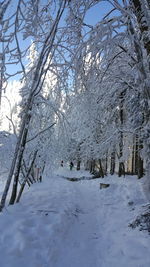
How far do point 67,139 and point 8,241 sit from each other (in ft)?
15.8

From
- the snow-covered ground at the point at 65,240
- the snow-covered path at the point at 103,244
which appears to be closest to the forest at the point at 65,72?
the snow-covered ground at the point at 65,240

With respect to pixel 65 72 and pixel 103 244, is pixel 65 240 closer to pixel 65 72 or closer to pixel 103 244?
pixel 103 244

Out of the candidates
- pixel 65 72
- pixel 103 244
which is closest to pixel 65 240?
pixel 103 244

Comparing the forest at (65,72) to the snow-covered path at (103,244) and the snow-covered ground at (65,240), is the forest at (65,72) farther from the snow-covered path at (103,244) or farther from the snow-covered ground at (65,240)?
the snow-covered path at (103,244)

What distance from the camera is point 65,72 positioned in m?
6.44

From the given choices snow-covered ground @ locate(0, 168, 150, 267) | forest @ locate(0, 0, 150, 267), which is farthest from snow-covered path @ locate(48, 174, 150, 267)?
forest @ locate(0, 0, 150, 267)

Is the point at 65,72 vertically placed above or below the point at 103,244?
above

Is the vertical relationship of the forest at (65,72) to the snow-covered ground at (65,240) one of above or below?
above

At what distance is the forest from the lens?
439 centimetres

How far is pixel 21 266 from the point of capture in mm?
3408

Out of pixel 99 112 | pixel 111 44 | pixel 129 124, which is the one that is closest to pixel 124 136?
pixel 129 124

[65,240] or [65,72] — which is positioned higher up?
[65,72]

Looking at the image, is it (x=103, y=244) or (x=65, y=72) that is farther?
(x=65, y=72)

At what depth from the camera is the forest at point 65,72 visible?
439 cm
